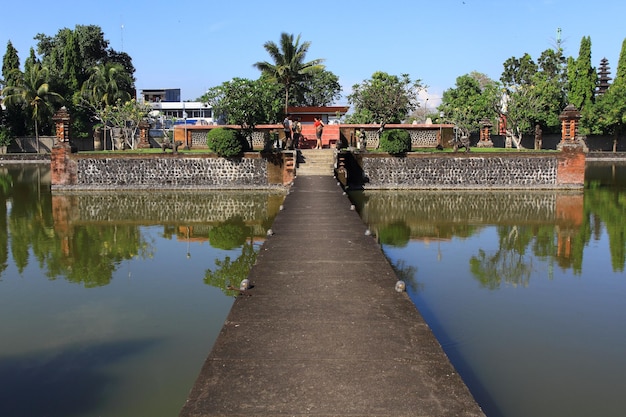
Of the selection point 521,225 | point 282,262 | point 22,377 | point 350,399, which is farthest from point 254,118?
point 350,399

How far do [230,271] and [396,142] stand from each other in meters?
13.1

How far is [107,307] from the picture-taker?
8.08m

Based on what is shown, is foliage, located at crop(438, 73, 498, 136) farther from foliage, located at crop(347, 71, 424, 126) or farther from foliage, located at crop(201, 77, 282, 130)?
foliage, located at crop(201, 77, 282, 130)

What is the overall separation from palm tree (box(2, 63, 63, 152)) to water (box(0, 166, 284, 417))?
26160mm

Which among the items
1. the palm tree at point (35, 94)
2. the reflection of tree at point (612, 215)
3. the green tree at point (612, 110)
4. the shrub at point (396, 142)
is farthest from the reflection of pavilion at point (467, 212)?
the palm tree at point (35, 94)

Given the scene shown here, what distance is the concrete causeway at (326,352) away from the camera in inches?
150

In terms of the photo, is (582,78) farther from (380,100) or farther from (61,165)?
(61,165)

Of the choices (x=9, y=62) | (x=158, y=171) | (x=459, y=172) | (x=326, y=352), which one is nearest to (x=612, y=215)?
(x=459, y=172)

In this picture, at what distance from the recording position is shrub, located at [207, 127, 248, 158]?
71.0ft

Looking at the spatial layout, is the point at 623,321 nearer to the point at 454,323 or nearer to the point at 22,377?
the point at 454,323

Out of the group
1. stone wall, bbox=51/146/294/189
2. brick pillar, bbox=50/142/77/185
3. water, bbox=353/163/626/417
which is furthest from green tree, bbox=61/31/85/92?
water, bbox=353/163/626/417

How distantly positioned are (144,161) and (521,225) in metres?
13.9

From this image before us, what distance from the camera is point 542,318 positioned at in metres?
7.57

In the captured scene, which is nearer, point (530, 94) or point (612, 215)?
point (612, 215)
